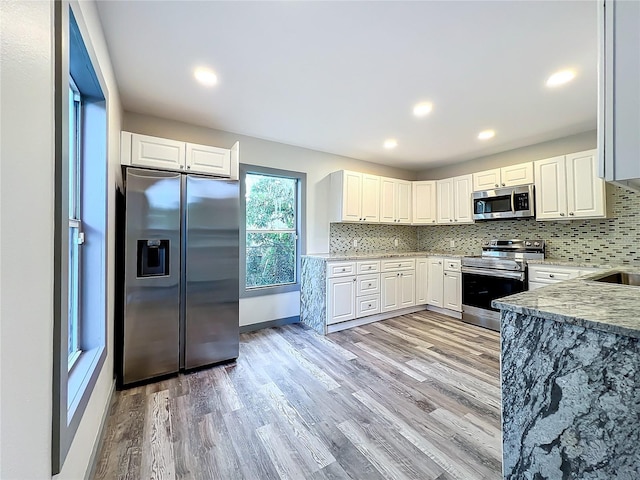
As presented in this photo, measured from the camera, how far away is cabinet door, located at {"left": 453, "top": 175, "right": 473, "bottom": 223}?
4.16m

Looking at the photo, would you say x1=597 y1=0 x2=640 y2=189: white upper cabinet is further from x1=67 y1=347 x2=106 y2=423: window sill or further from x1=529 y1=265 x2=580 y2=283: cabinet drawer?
x1=529 y1=265 x2=580 y2=283: cabinet drawer

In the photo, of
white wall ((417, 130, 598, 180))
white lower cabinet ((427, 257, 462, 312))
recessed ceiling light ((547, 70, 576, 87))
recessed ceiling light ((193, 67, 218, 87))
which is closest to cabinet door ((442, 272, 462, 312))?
white lower cabinet ((427, 257, 462, 312))

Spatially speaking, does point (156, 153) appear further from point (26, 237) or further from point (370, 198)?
point (370, 198)

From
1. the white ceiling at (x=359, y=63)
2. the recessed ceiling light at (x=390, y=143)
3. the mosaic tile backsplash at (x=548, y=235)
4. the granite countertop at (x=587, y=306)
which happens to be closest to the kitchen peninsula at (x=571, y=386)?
the granite countertop at (x=587, y=306)

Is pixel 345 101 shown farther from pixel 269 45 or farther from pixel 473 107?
pixel 473 107

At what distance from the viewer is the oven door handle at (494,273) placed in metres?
3.36

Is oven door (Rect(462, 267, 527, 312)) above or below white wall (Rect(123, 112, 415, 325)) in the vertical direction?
below

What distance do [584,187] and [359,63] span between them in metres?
2.97

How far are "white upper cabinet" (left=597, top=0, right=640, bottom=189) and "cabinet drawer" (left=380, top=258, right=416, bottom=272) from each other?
3.15 m

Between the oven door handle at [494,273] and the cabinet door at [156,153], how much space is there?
148 inches

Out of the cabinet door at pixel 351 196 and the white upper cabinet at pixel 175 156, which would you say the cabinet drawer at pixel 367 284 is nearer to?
the cabinet door at pixel 351 196

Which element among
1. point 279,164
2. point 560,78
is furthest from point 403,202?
point 560,78

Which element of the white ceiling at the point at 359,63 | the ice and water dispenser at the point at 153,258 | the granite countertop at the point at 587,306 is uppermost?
the white ceiling at the point at 359,63

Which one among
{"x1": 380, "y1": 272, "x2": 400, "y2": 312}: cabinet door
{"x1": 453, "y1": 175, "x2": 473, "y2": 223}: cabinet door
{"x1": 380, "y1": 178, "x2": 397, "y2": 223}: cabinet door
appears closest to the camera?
{"x1": 380, "y1": 272, "x2": 400, "y2": 312}: cabinet door
